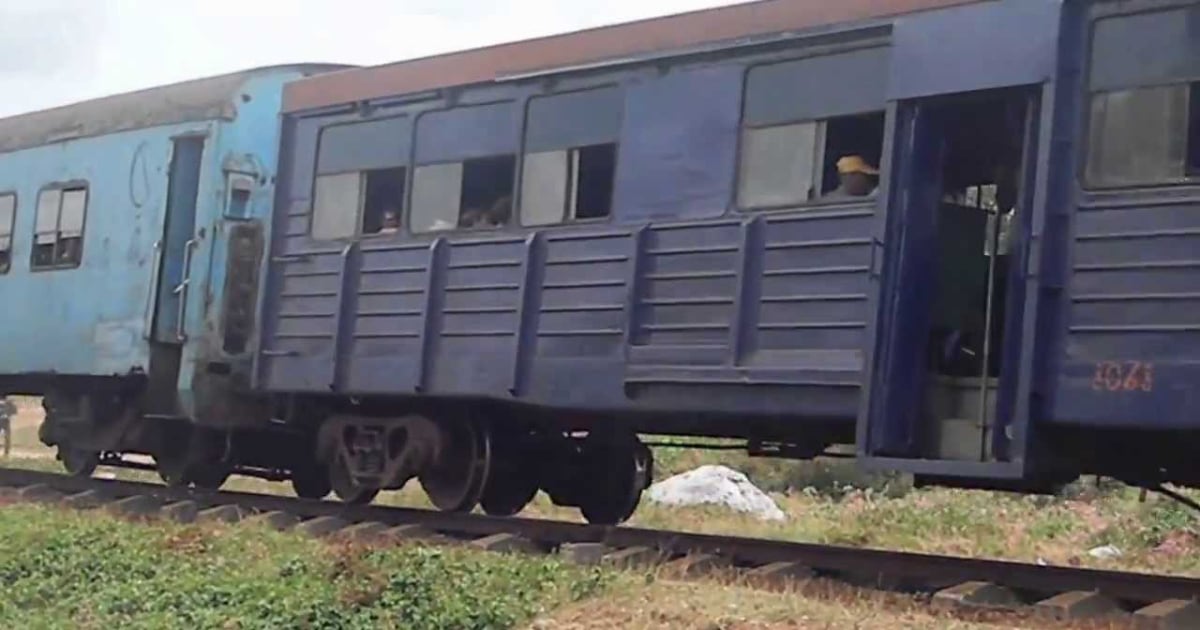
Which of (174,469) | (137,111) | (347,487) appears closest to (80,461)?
(174,469)

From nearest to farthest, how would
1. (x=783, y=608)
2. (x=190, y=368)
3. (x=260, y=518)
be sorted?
(x=783, y=608) → (x=260, y=518) → (x=190, y=368)

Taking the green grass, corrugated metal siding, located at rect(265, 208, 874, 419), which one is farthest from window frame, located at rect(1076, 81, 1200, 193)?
the green grass

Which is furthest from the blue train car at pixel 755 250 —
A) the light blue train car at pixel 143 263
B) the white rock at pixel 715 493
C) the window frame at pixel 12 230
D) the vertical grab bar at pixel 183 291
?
the white rock at pixel 715 493

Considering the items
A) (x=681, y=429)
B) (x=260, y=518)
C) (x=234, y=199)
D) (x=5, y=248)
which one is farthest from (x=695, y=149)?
(x=5, y=248)

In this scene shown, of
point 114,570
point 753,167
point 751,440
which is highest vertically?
point 753,167

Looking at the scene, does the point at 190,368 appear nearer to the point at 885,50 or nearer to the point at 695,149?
the point at 695,149

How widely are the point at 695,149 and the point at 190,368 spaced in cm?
473

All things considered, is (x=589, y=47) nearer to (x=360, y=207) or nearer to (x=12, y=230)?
(x=360, y=207)

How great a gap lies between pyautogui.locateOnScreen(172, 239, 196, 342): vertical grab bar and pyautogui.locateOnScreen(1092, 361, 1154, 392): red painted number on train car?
283 inches

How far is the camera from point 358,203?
11094mm

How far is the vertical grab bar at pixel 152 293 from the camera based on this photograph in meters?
12.2

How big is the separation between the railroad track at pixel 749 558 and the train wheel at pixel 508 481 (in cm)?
68

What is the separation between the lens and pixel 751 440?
950 cm

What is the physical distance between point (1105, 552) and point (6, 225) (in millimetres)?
9561
